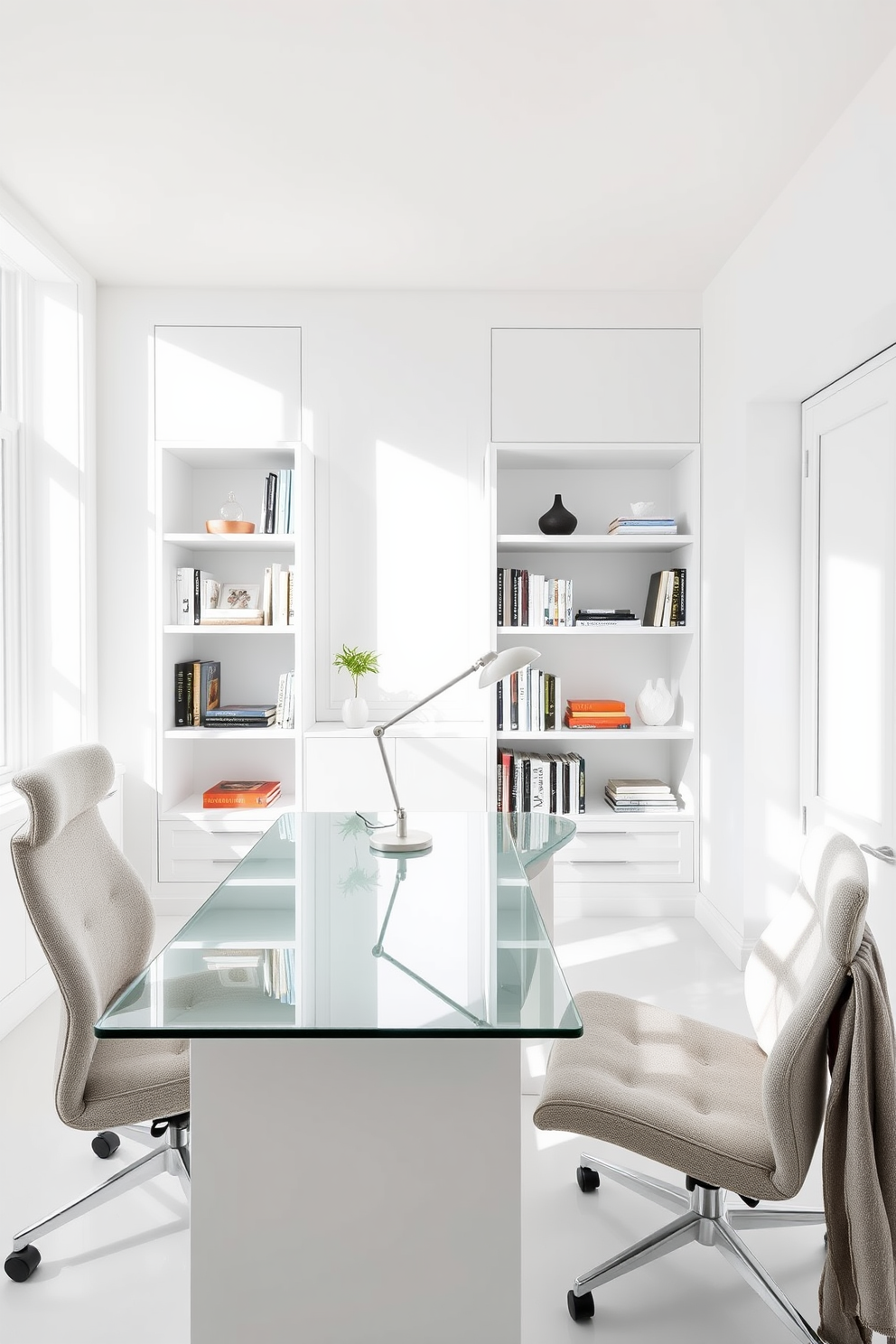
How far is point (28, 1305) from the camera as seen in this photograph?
65.6 inches

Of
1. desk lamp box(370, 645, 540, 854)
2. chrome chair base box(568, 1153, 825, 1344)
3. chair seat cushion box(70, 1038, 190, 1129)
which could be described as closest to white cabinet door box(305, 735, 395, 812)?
desk lamp box(370, 645, 540, 854)

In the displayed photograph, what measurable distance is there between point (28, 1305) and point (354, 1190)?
34.0 inches

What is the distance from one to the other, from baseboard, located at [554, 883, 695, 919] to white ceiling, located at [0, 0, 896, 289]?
2.72 metres

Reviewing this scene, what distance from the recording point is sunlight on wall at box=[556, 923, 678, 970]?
342 cm

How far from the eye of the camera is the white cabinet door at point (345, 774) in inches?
144

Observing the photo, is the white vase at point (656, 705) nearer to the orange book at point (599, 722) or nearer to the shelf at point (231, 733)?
the orange book at point (599, 722)

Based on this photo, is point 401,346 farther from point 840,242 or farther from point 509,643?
point 840,242

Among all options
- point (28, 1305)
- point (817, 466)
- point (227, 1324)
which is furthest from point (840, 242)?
point (28, 1305)

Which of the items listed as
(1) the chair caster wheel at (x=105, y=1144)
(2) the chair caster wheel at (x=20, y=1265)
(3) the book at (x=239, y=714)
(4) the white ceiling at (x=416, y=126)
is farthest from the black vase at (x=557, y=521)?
(2) the chair caster wheel at (x=20, y=1265)

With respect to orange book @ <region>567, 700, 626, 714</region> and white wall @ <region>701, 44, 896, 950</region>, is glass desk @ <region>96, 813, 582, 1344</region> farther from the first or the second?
orange book @ <region>567, 700, 626, 714</region>

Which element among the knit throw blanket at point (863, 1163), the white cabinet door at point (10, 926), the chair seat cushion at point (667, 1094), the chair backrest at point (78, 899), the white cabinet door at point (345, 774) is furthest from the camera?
the white cabinet door at point (345, 774)

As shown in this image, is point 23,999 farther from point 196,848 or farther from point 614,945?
point 614,945

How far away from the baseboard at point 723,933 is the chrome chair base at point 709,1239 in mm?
1599

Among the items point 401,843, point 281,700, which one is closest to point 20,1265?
point 401,843
